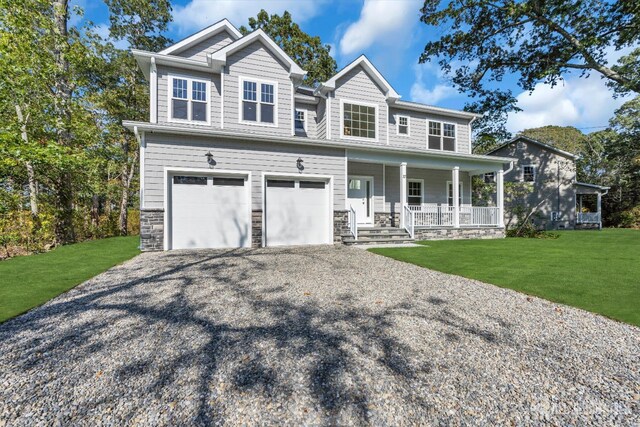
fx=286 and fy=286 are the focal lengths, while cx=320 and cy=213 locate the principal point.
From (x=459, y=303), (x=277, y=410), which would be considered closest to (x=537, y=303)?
(x=459, y=303)

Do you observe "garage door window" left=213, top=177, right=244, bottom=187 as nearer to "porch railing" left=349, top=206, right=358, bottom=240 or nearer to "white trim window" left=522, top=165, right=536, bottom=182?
"porch railing" left=349, top=206, right=358, bottom=240

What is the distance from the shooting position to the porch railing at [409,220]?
1070cm

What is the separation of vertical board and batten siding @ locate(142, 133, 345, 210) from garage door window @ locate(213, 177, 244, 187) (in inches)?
14.1

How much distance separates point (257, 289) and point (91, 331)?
2.11 metres

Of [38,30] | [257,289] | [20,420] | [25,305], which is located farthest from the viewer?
[38,30]

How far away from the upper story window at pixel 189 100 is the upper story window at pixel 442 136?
9.98 metres

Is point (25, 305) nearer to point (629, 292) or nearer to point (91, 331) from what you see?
point (91, 331)

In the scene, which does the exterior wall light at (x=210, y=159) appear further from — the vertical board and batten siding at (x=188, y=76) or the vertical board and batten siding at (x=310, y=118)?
the vertical board and batten siding at (x=310, y=118)

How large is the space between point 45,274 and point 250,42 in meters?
9.13

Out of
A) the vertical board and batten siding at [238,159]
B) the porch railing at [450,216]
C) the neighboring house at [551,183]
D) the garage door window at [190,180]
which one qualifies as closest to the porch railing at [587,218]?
the neighboring house at [551,183]

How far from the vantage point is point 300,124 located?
12242 millimetres

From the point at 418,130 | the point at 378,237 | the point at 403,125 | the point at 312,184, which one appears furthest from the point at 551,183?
the point at 312,184

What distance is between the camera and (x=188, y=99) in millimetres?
9773

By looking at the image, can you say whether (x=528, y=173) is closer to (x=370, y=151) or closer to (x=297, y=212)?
(x=370, y=151)
